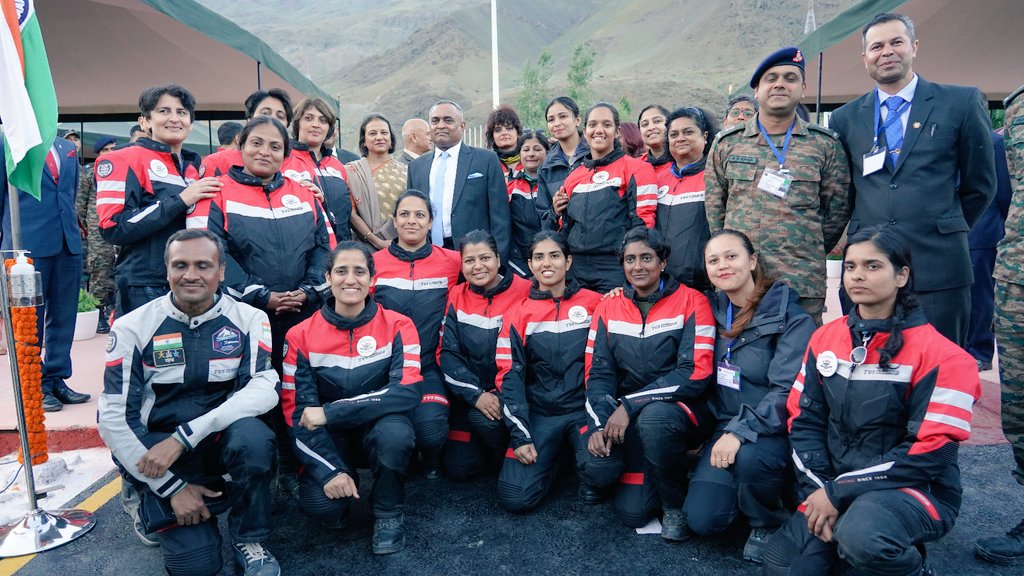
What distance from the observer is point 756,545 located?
289 centimetres

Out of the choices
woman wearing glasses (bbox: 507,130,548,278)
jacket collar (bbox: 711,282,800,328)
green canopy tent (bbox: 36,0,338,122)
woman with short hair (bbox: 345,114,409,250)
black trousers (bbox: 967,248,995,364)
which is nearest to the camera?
jacket collar (bbox: 711,282,800,328)

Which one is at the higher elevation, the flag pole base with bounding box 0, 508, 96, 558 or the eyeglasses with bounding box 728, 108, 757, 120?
the eyeglasses with bounding box 728, 108, 757, 120

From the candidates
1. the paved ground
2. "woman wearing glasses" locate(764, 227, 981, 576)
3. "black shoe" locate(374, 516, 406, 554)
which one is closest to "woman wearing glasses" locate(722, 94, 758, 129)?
"woman wearing glasses" locate(764, 227, 981, 576)

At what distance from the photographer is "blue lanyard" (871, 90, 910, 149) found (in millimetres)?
3150

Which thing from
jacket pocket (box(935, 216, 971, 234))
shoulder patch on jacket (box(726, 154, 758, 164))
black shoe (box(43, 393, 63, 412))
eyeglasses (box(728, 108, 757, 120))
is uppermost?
eyeglasses (box(728, 108, 757, 120))

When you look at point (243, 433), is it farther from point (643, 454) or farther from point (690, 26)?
point (690, 26)

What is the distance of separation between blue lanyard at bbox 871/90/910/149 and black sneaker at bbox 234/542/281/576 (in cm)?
327

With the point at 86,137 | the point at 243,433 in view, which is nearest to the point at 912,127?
the point at 243,433

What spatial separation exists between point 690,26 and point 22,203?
98952 mm

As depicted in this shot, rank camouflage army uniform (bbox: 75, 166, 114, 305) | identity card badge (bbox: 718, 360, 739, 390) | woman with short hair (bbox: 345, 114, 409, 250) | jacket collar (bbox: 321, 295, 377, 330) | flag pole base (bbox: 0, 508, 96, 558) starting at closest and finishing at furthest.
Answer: flag pole base (bbox: 0, 508, 96, 558) < identity card badge (bbox: 718, 360, 739, 390) < jacket collar (bbox: 321, 295, 377, 330) < woman with short hair (bbox: 345, 114, 409, 250) < camouflage army uniform (bbox: 75, 166, 114, 305)

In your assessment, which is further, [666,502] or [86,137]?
[86,137]

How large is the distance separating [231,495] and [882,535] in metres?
2.49

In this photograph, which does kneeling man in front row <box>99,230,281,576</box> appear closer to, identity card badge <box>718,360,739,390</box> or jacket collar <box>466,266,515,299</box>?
jacket collar <box>466,266,515,299</box>

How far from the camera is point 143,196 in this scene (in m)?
3.50
